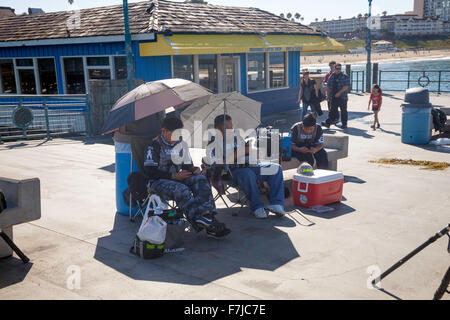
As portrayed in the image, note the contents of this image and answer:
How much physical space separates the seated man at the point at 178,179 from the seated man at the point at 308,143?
8.12 ft

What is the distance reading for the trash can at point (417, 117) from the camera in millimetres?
12102

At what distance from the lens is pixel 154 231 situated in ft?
17.6

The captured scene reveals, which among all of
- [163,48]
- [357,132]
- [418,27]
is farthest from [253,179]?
[418,27]

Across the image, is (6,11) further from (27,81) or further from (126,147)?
(126,147)

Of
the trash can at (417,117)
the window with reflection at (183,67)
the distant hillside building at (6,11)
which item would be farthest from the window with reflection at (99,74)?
the distant hillside building at (6,11)

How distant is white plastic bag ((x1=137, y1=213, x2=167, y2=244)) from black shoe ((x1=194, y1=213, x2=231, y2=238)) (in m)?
0.60

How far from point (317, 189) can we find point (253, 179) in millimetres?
1062

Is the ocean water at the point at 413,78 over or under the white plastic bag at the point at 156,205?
under

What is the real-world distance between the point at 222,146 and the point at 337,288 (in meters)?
2.84

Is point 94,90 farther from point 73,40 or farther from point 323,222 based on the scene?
point 323,222

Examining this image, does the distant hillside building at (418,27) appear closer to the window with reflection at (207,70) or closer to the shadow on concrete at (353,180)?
the window with reflection at (207,70)

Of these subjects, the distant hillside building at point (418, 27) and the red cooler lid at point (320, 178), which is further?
the distant hillside building at point (418, 27)

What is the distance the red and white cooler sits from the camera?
23.9 ft
